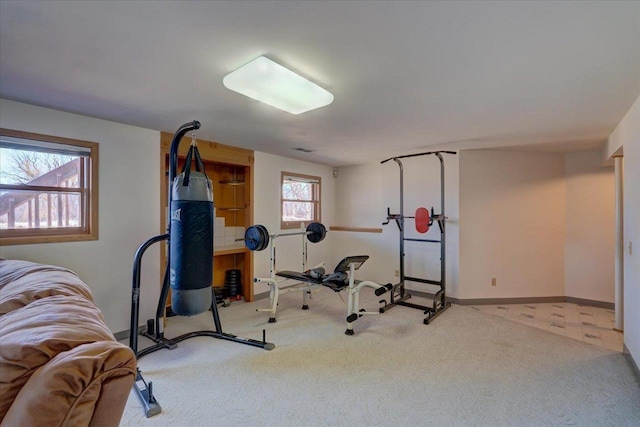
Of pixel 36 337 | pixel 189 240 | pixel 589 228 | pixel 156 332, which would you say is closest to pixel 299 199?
pixel 156 332

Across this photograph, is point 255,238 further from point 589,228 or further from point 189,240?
point 589,228

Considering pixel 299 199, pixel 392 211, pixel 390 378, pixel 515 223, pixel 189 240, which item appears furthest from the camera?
pixel 299 199

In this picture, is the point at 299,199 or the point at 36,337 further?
the point at 299,199

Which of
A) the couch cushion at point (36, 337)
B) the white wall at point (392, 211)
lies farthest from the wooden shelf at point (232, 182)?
the couch cushion at point (36, 337)

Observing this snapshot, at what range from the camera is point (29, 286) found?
4.66 feet

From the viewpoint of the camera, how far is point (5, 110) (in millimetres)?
2377

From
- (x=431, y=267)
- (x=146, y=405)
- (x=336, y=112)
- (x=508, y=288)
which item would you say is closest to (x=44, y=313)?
(x=146, y=405)

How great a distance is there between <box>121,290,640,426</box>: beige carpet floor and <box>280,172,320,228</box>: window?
6.93 feet

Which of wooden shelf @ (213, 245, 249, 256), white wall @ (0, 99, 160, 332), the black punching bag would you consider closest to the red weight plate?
wooden shelf @ (213, 245, 249, 256)

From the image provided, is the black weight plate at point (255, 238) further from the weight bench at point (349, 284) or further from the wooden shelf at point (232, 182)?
the wooden shelf at point (232, 182)

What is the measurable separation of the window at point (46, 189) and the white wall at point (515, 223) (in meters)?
4.61

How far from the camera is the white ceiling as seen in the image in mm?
1331

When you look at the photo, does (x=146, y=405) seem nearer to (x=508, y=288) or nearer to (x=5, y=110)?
(x=5, y=110)

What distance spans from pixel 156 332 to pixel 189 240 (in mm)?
1500
